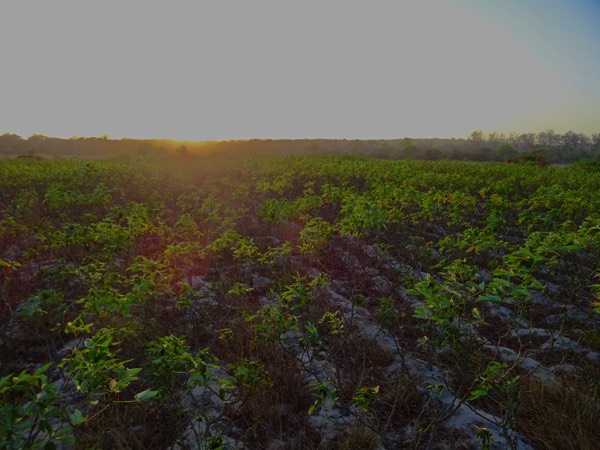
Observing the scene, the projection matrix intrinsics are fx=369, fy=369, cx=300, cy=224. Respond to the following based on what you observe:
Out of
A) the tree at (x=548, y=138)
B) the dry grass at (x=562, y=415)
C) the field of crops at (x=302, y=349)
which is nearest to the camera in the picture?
the field of crops at (x=302, y=349)

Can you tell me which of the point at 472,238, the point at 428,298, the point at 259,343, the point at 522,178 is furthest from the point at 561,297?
the point at 522,178

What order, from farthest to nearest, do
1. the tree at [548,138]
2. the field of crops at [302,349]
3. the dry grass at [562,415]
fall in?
the tree at [548,138] → the dry grass at [562,415] → the field of crops at [302,349]

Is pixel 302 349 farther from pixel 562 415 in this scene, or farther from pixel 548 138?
pixel 548 138

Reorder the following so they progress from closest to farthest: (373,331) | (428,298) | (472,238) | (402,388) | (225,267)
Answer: (428,298), (402,388), (472,238), (373,331), (225,267)

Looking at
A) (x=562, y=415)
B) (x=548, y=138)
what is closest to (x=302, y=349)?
(x=562, y=415)

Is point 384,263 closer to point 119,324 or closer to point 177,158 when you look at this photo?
point 119,324

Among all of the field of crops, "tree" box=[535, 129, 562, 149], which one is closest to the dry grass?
the field of crops

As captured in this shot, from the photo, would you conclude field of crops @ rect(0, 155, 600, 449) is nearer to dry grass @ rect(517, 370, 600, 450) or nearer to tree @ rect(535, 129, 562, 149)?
dry grass @ rect(517, 370, 600, 450)

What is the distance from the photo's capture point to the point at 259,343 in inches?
181

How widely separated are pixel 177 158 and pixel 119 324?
2826 centimetres

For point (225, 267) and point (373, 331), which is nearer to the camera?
point (373, 331)

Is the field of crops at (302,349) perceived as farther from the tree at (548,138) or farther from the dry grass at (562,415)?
the tree at (548,138)

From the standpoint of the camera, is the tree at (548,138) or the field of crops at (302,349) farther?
the tree at (548,138)

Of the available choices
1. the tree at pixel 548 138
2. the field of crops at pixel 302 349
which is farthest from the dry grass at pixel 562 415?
the tree at pixel 548 138
